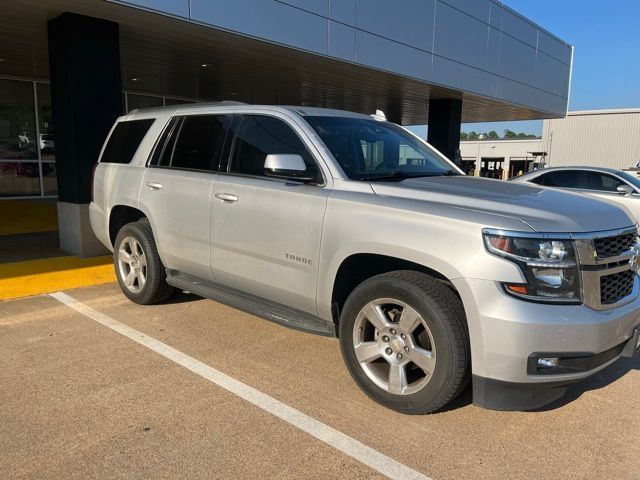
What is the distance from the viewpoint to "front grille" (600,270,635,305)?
3030 millimetres

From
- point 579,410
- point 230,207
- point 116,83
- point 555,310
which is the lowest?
point 579,410

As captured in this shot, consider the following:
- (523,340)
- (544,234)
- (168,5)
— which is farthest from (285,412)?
(168,5)

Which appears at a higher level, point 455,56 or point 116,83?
point 455,56

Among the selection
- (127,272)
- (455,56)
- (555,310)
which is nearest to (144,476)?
(555,310)

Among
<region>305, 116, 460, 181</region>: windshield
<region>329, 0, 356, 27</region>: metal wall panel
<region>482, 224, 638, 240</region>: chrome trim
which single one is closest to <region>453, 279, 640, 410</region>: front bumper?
<region>482, 224, 638, 240</region>: chrome trim

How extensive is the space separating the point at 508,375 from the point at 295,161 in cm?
193

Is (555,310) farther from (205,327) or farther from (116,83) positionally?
(116,83)

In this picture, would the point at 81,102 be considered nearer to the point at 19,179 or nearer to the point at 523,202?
the point at 523,202

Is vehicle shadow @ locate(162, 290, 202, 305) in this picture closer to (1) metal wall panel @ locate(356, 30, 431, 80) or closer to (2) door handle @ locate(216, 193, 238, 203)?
(2) door handle @ locate(216, 193, 238, 203)

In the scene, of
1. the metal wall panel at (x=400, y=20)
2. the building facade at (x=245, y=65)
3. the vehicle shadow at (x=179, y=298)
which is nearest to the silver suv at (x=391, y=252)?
the vehicle shadow at (x=179, y=298)

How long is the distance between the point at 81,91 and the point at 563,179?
8650mm

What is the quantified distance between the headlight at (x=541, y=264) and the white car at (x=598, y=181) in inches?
276

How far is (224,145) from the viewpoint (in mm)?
4625

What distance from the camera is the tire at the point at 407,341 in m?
3.05
